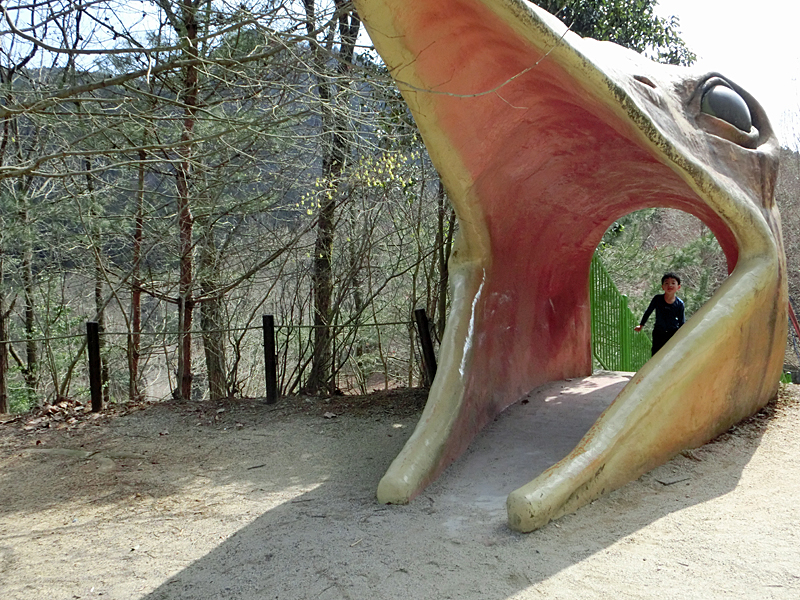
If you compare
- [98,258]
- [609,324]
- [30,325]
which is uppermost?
[98,258]

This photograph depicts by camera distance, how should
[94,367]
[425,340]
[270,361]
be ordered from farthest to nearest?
1. [425,340]
2. [270,361]
3. [94,367]

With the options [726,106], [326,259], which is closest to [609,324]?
[326,259]

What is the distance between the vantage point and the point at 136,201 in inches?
324

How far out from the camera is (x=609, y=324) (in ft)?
28.7

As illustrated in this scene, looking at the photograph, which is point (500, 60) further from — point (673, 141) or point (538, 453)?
point (538, 453)

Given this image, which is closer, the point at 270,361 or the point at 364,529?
the point at 364,529

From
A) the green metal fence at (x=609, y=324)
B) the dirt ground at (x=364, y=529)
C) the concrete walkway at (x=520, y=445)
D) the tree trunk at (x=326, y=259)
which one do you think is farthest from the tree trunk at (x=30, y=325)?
the green metal fence at (x=609, y=324)

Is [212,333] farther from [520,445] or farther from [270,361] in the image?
[520,445]

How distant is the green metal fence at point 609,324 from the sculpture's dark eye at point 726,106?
4015mm

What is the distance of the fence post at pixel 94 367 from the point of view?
635cm

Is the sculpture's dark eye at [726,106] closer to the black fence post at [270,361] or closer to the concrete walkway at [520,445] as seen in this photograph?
the concrete walkway at [520,445]

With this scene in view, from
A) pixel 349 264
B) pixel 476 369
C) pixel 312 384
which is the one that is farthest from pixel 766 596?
pixel 349 264

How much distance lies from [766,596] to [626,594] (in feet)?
1.57

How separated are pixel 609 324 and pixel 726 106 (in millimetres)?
4564
